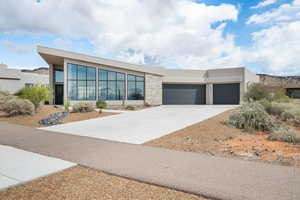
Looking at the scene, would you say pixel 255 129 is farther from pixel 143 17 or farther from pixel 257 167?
pixel 143 17

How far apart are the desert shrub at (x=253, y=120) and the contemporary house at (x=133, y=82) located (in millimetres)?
14540

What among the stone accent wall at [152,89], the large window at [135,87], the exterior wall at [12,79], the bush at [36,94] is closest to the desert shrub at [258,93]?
the stone accent wall at [152,89]

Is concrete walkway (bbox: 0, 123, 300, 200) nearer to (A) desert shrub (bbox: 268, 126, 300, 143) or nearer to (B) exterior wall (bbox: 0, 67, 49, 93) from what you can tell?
(A) desert shrub (bbox: 268, 126, 300, 143)

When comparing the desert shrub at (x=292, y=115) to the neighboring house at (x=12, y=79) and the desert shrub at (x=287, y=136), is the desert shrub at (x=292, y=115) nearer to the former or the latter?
the desert shrub at (x=287, y=136)

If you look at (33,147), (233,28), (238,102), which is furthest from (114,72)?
(238,102)

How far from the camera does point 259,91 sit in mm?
16031

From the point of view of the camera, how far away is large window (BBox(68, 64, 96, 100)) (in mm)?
20062

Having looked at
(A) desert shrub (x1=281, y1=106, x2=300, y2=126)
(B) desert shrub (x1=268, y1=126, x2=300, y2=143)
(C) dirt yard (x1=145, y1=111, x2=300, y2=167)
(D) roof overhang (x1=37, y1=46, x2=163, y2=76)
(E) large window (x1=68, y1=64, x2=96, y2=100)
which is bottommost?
(C) dirt yard (x1=145, y1=111, x2=300, y2=167)

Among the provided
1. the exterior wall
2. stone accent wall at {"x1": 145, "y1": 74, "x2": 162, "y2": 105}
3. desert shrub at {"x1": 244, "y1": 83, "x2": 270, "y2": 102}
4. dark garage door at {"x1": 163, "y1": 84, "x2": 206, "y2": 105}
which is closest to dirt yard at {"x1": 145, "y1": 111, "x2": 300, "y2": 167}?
desert shrub at {"x1": 244, "y1": 83, "x2": 270, "y2": 102}

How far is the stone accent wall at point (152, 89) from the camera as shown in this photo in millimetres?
23109

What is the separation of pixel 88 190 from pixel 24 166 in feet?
7.15

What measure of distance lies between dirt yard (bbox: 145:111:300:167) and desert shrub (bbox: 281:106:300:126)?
5273 millimetres

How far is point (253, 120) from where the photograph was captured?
8852mm

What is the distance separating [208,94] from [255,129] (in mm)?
19613
